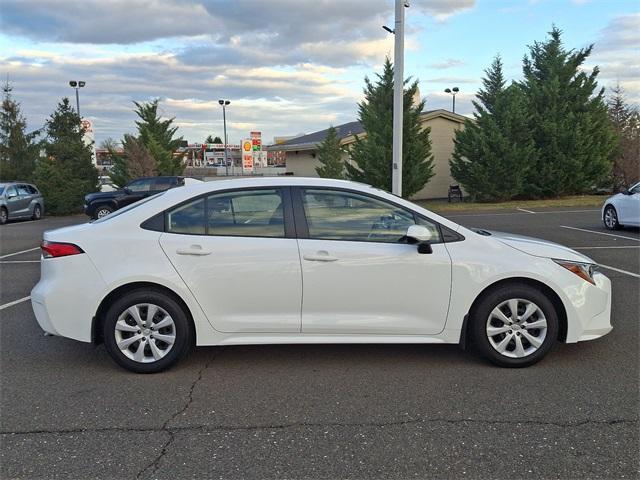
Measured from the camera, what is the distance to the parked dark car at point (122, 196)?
19312 millimetres

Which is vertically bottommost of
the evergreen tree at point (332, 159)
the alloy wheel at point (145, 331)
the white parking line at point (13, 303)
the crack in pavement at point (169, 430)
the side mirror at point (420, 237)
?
the crack in pavement at point (169, 430)

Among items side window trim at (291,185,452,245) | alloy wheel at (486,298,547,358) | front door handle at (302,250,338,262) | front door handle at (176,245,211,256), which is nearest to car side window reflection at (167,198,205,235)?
front door handle at (176,245,211,256)

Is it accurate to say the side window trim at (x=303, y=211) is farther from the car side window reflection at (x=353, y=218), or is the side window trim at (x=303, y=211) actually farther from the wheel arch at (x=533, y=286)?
the wheel arch at (x=533, y=286)

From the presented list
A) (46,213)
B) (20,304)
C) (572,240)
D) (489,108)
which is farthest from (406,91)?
(20,304)

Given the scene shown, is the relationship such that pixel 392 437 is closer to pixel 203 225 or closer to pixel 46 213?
pixel 203 225

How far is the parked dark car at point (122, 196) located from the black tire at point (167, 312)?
49.2ft

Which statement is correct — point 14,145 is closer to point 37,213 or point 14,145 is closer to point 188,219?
point 37,213

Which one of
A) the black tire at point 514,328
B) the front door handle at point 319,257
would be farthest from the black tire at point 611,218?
the front door handle at point 319,257

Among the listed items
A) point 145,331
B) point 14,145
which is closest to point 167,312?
point 145,331

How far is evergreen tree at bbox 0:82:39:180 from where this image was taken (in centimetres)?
2942

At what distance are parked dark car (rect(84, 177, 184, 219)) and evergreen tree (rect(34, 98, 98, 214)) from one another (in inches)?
215

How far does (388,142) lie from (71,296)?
20056 millimetres

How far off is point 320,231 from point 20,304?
456cm

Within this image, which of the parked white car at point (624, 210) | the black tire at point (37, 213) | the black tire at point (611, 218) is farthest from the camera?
the black tire at point (37, 213)
